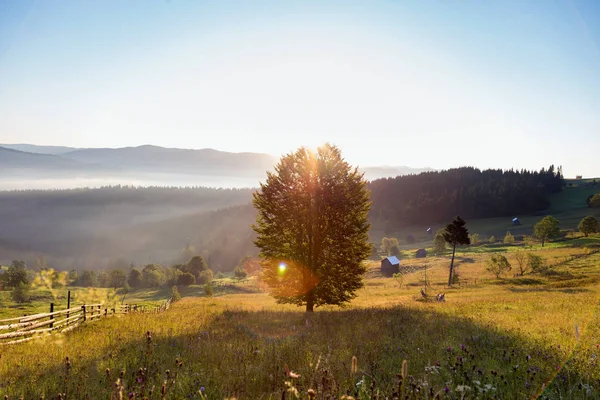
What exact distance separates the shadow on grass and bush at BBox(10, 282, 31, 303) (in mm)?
109023

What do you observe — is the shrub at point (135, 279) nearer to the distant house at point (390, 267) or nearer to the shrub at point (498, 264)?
the distant house at point (390, 267)

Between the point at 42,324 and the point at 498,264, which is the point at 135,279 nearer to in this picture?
the point at 498,264

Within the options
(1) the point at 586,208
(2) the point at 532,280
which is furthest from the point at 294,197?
(1) the point at 586,208

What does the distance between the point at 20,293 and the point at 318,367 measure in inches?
4725

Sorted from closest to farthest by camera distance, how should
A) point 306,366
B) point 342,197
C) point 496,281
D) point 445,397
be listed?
1. point 445,397
2. point 306,366
3. point 342,197
4. point 496,281

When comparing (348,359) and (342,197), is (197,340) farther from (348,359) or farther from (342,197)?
(342,197)

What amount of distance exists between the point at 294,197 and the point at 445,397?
56.7 ft

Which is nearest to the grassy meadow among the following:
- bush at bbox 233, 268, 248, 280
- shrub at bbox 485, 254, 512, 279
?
shrub at bbox 485, 254, 512, 279

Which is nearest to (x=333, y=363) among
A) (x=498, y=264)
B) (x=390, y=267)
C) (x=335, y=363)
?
(x=335, y=363)

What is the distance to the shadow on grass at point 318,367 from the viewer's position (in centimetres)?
565

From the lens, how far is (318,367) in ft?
21.7

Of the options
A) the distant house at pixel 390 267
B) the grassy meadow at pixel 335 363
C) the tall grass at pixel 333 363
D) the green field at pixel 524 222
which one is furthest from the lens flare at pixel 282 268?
the green field at pixel 524 222

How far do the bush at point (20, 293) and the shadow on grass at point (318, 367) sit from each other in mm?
109023

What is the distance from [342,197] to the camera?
852 inches
